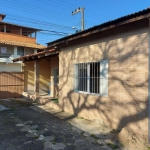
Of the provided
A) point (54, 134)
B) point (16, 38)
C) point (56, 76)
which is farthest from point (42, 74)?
point (54, 134)

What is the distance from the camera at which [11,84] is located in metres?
14.2

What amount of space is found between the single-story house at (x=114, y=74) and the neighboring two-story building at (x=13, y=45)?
10671 mm

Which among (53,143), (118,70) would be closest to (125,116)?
(118,70)

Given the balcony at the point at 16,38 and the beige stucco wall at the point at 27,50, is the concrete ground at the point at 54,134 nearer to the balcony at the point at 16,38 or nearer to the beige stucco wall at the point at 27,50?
the beige stucco wall at the point at 27,50

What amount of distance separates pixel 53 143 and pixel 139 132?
2.64 m

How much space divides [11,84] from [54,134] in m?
9.89

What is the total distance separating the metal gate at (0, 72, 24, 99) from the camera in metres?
13.8

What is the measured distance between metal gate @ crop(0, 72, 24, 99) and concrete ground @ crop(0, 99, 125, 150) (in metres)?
6.69

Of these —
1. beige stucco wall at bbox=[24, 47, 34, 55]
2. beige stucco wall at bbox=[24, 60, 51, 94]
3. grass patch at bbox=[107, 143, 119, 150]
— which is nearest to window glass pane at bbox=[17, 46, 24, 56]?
beige stucco wall at bbox=[24, 47, 34, 55]

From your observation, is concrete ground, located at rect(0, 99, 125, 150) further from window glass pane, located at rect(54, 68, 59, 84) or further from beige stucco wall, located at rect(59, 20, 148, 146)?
window glass pane, located at rect(54, 68, 59, 84)

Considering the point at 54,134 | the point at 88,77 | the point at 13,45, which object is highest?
the point at 13,45

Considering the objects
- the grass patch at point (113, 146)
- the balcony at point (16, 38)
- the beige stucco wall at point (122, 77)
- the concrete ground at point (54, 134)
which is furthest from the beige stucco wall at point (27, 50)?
the grass patch at point (113, 146)

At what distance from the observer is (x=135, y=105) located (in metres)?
5.27

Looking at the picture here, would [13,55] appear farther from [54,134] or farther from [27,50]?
[54,134]
